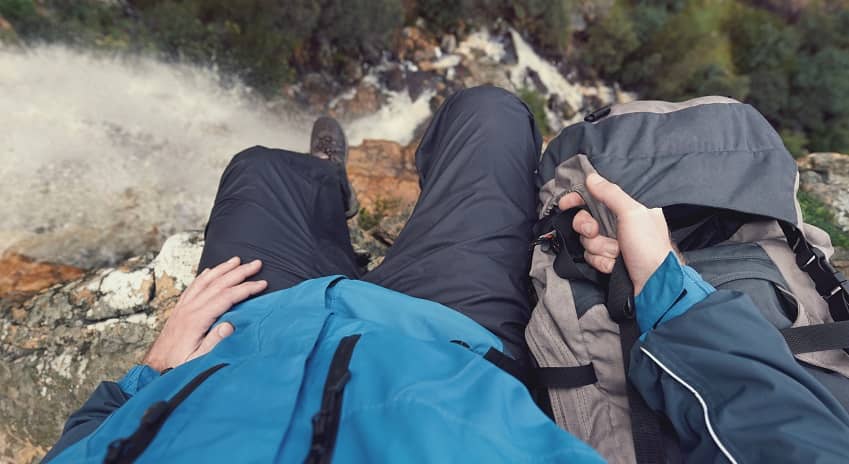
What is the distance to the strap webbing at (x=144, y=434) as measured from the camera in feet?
2.26

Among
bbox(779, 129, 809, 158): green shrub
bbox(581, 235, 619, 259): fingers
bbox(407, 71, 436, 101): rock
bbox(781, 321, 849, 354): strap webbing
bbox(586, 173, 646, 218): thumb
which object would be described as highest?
bbox(407, 71, 436, 101): rock

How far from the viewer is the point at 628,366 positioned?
1.05 meters

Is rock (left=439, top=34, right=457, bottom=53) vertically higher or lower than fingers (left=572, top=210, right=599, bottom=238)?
higher

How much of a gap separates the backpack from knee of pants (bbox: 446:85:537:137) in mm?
381

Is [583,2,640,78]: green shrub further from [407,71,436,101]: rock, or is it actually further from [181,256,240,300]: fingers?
[181,256,240,300]: fingers

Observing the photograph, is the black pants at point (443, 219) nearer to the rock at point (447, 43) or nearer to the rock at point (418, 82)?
the rock at point (418, 82)

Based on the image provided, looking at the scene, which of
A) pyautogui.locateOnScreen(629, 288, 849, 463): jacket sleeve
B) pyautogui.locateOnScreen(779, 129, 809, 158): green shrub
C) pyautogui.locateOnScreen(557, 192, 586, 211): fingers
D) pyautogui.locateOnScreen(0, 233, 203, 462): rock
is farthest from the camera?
pyautogui.locateOnScreen(779, 129, 809, 158): green shrub

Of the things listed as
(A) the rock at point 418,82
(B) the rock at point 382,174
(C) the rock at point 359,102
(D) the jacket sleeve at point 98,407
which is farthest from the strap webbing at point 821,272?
(A) the rock at point 418,82

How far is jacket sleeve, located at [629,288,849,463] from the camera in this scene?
0.79 metres

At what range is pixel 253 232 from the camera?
158cm

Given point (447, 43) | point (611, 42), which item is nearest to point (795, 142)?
point (611, 42)

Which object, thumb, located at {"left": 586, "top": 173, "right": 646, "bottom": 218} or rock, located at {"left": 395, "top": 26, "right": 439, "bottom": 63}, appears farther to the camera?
rock, located at {"left": 395, "top": 26, "right": 439, "bottom": 63}

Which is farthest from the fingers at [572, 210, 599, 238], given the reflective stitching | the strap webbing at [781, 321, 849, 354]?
the strap webbing at [781, 321, 849, 354]

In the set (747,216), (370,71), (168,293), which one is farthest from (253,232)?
(370,71)
